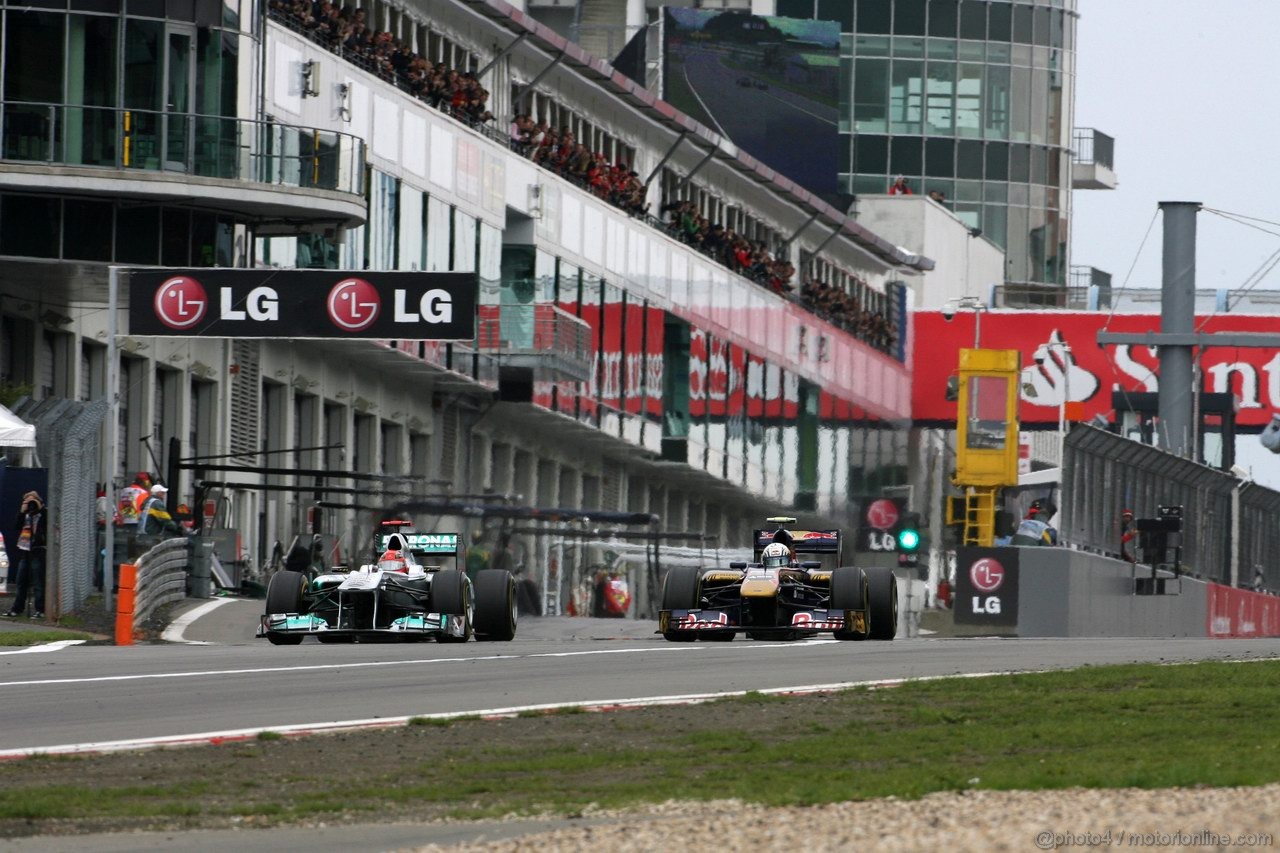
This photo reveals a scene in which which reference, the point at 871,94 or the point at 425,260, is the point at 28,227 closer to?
the point at 425,260

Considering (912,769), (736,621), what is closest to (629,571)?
(736,621)

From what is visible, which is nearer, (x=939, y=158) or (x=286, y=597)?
(x=286, y=597)

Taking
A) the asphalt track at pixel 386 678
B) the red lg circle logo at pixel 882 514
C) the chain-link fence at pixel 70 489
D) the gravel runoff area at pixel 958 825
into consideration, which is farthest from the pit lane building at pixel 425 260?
the gravel runoff area at pixel 958 825

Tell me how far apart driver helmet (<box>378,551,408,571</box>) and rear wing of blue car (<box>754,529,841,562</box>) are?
3765 millimetres

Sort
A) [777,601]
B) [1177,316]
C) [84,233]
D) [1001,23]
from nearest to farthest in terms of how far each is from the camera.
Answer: [777,601] → [84,233] → [1177,316] → [1001,23]

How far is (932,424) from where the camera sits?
87062 millimetres

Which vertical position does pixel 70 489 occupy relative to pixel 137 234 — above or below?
below

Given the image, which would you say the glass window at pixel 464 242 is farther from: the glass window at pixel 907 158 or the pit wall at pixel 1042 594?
the glass window at pixel 907 158

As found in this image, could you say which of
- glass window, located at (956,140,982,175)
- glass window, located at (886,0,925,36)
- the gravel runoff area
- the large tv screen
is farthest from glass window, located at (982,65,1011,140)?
the gravel runoff area

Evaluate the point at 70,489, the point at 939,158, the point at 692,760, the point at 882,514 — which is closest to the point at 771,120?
the point at 939,158

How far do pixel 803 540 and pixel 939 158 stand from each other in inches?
3042

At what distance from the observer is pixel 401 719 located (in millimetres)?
16922

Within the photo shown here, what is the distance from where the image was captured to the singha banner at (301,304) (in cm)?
3672

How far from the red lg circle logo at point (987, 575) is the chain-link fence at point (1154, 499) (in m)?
1.25
